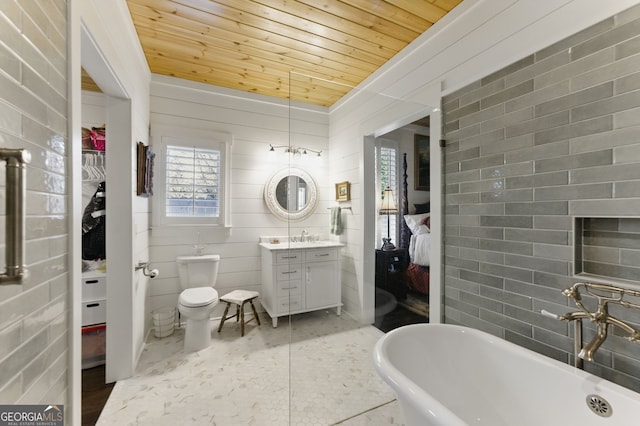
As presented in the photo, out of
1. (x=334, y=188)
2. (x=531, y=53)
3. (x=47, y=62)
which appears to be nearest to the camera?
(x=47, y=62)

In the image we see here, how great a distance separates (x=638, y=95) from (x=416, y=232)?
54.2 inches

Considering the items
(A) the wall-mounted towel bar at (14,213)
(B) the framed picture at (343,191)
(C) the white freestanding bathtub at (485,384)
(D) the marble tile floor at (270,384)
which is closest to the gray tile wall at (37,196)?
(A) the wall-mounted towel bar at (14,213)

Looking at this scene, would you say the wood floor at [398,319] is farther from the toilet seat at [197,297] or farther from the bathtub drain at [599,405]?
the toilet seat at [197,297]

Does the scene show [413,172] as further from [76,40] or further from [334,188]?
[76,40]

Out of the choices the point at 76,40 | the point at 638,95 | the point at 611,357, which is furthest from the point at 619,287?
the point at 76,40

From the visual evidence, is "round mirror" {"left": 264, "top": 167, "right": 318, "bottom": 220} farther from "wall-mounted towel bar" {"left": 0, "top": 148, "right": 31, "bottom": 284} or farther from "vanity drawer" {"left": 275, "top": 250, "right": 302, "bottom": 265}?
"wall-mounted towel bar" {"left": 0, "top": 148, "right": 31, "bottom": 284}

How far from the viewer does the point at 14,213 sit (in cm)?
62

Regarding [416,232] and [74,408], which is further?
[416,232]

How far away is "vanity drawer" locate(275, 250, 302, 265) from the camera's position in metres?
2.26

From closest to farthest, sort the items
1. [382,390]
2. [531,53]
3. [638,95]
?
[638,95]
[531,53]
[382,390]

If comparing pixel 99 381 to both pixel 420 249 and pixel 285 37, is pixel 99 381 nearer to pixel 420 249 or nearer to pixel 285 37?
pixel 420 249

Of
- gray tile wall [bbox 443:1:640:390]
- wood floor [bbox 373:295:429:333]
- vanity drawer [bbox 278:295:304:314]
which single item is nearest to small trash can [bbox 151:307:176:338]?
vanity drawer [bbox 278:295:304:314]

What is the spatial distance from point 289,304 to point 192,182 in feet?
5.64

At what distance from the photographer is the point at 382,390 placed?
1.87 metres
